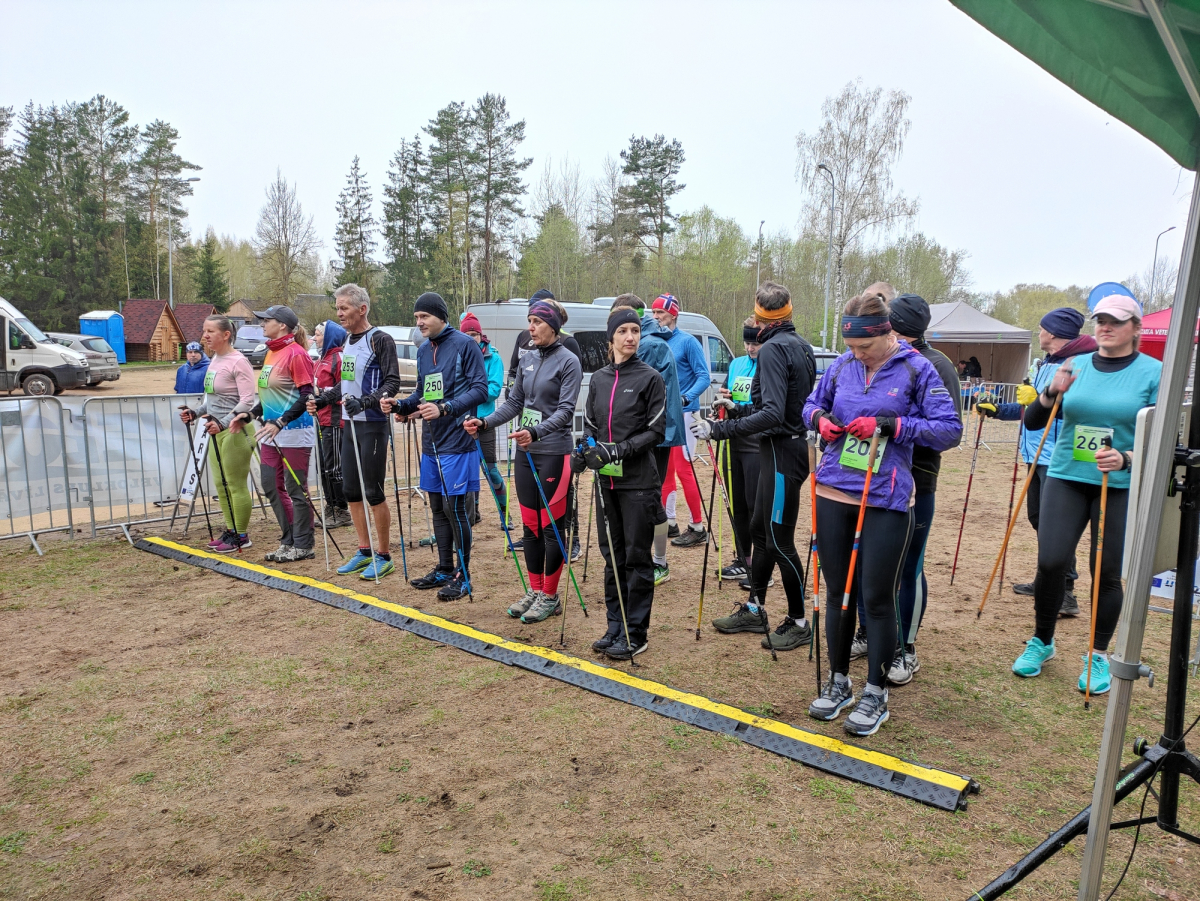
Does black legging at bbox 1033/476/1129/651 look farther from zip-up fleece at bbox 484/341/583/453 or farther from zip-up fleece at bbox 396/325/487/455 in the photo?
zip-up fleece at bbox 396/325/487/455

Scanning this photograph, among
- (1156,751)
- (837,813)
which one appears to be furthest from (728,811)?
(1156,751)

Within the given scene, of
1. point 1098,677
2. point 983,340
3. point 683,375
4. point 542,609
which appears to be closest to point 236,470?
point 542,609

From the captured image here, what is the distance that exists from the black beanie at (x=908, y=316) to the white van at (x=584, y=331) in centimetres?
782

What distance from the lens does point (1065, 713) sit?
3.65m

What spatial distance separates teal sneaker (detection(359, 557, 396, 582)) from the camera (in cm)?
581

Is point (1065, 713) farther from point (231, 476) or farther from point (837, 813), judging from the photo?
point (231, 476)

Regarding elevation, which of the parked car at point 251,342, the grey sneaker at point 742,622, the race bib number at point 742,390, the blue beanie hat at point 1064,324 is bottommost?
the grey sneaker at point 742,622

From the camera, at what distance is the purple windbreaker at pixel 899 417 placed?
3.21 m

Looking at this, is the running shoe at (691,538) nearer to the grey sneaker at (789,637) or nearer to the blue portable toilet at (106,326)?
the grey sneaker at (789,637)

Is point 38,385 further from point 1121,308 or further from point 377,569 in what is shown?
point 1121,308

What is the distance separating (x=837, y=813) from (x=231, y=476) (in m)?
5.51

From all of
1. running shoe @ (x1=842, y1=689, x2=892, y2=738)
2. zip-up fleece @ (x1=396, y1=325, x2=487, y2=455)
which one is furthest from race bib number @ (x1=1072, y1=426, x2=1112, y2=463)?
zip-up fleece @ (x1=396, y1=325, x2=487, y2=455)

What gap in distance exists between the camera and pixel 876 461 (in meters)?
3.23

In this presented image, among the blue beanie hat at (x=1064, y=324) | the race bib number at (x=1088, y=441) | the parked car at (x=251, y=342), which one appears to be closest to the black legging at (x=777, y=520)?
the race bib number at (x=1088, y=441)
